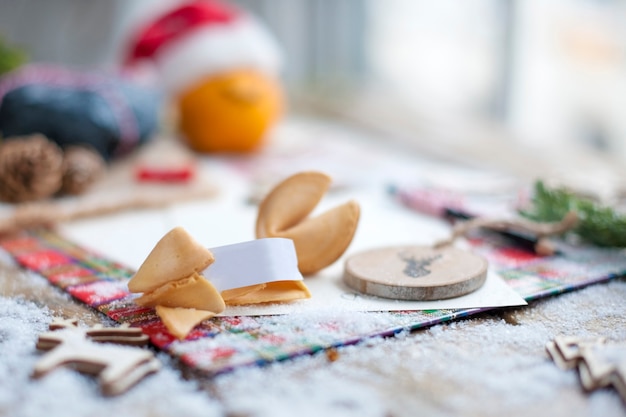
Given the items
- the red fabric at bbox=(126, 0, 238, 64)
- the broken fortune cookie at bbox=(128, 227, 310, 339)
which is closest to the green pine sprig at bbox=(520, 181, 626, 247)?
the broken fortune cookie at bbox=(128, 227, 310, 339)

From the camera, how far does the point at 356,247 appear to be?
726 millimetres

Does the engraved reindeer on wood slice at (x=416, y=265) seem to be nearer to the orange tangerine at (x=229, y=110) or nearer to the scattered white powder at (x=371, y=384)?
the scattered white powder at (x=371, y=384)

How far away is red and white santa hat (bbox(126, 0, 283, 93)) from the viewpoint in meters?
1.19

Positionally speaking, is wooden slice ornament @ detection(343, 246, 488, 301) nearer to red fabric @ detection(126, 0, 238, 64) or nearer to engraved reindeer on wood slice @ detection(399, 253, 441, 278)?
engraved reindeer on wood slice @ detection(399, 253, 441, 278)

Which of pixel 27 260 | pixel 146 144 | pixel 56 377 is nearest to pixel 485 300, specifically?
pixel 56 377

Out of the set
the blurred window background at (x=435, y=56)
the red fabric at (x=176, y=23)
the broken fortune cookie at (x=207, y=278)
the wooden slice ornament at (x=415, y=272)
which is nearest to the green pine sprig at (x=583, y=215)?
the wooden slice ornament at (x=415, y=272)

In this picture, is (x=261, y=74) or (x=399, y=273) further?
(x=261, y=74)

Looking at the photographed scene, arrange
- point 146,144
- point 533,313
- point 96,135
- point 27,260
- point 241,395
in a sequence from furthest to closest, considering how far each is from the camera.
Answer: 1. point 146,144
2. point 96,135
3. point 27,260
4. point 533,313
5. point 241,395

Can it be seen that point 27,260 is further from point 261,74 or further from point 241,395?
point 261,74

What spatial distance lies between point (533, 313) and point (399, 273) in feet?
0.35

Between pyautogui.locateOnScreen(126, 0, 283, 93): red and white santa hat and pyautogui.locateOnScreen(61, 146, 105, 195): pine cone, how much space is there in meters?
0.34

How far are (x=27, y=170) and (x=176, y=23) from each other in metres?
0.51

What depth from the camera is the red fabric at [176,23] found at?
123cm

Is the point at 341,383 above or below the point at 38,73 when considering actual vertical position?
below
